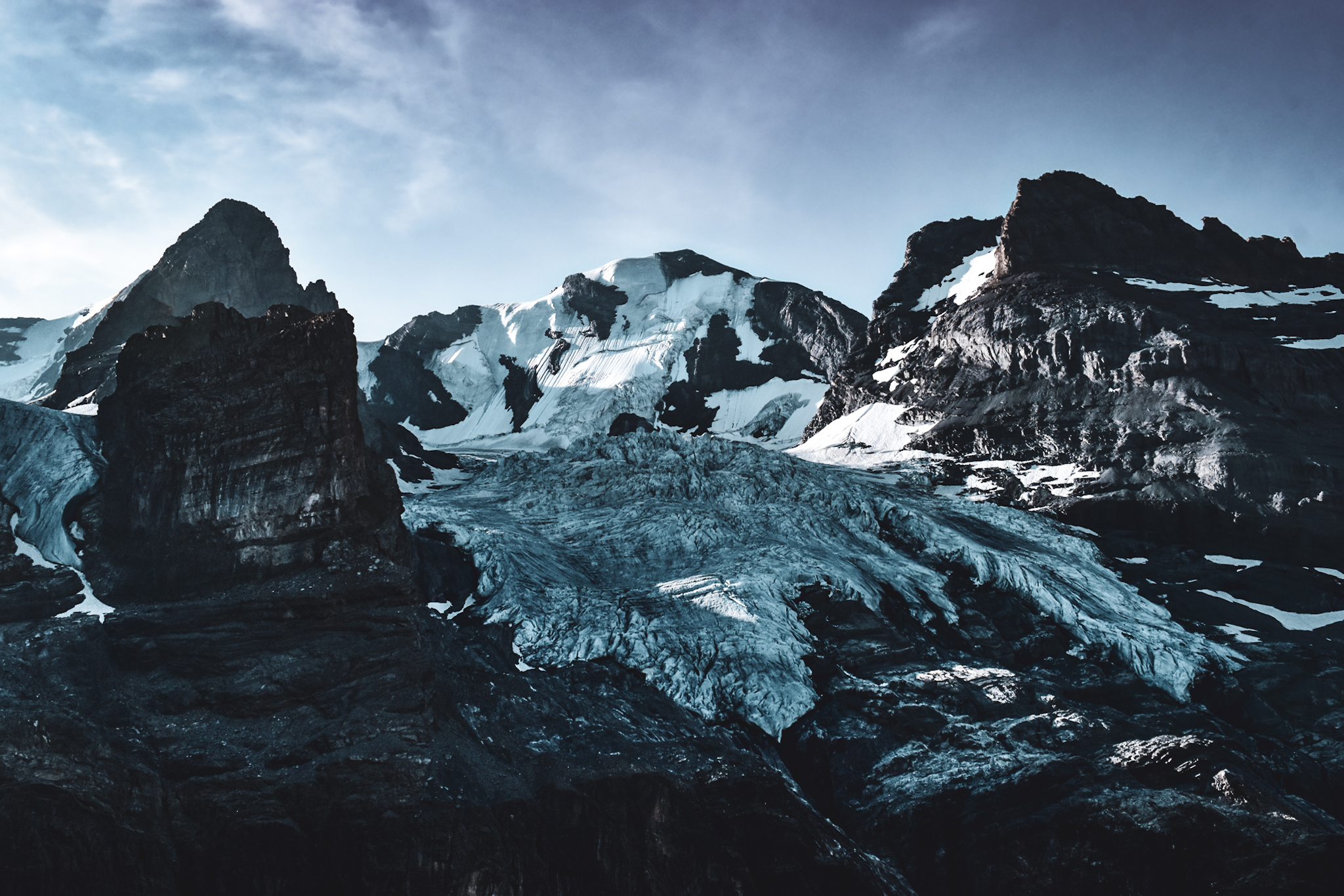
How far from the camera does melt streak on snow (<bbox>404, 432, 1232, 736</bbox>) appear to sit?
171 ft

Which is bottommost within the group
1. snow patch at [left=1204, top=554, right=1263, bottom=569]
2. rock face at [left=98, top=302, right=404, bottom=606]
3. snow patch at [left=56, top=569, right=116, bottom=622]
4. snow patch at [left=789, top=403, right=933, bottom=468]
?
snow patch at [left=1204, top=554, right=1263, bottom=569]

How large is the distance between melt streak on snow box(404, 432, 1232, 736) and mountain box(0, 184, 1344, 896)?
293 mm

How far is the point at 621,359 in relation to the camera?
517ft

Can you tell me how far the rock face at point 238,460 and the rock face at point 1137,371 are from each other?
57.1m

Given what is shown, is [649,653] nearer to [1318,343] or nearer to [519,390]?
[1318,343]

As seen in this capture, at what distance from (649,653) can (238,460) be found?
69.0 feet

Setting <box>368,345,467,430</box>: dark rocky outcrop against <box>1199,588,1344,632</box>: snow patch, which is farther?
<box>368,345,467,430</box>: dark rocky outcrop

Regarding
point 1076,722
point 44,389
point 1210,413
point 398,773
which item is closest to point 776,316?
point 1210,413

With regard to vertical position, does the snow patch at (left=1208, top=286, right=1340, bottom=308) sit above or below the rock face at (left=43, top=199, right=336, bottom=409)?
below

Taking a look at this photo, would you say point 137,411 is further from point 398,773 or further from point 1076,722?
point 1076,722

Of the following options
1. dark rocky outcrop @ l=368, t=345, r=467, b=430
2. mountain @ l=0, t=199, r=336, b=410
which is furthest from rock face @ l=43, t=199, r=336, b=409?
dark rocky outcrop @ l=368, t=345, r=467, b=430

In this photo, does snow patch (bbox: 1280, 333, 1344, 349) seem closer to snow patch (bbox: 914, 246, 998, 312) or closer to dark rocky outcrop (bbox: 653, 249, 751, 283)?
snow patch (bbox: 914, 246, 998, 312)

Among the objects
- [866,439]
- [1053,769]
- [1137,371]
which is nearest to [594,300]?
[866,439]

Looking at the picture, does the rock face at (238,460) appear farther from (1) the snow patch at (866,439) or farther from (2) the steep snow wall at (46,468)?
(1) the snow patch at (866,439)
